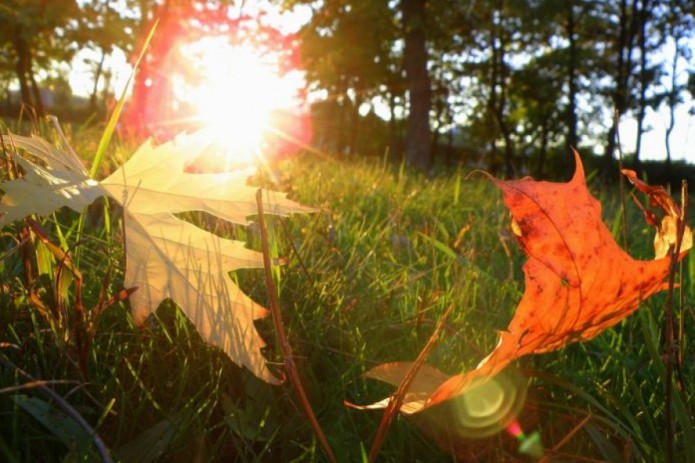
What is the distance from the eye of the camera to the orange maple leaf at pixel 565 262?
28.6 inches

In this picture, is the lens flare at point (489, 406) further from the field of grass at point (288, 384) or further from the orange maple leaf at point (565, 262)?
the orange maple leaf at point (565, 262)

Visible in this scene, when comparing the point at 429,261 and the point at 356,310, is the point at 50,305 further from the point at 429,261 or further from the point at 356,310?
the point at 429,261

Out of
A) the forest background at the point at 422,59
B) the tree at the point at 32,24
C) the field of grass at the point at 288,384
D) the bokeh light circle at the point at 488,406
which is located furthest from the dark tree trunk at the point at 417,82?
the bokeh light circle at the point at 488,406

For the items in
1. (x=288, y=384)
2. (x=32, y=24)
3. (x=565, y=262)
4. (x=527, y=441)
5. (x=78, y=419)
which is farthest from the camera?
(x=32, y=24)

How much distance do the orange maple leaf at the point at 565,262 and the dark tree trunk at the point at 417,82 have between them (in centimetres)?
1350

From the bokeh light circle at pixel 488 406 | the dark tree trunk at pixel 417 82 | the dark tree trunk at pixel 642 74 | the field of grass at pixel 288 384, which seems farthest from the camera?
the dark tree trunk at pixel 642 74

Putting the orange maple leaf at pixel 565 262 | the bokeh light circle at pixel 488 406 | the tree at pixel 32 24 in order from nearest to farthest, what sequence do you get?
the orange maple leaf at pixel 565 262 < the bokeh light circle at pixel 488 406 < the tree at pixel 32 24

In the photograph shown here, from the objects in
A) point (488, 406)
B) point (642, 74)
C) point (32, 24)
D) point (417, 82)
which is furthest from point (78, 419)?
point (642, 74)

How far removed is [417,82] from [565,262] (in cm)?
1420

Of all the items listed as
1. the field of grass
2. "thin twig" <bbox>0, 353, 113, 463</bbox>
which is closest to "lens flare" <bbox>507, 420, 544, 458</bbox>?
the field of grass

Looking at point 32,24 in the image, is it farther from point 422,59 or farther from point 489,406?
point 489,406

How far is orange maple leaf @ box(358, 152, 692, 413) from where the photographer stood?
73 centimetres

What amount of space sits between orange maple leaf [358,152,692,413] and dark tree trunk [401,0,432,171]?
13.5 m

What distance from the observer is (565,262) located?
75 cm
